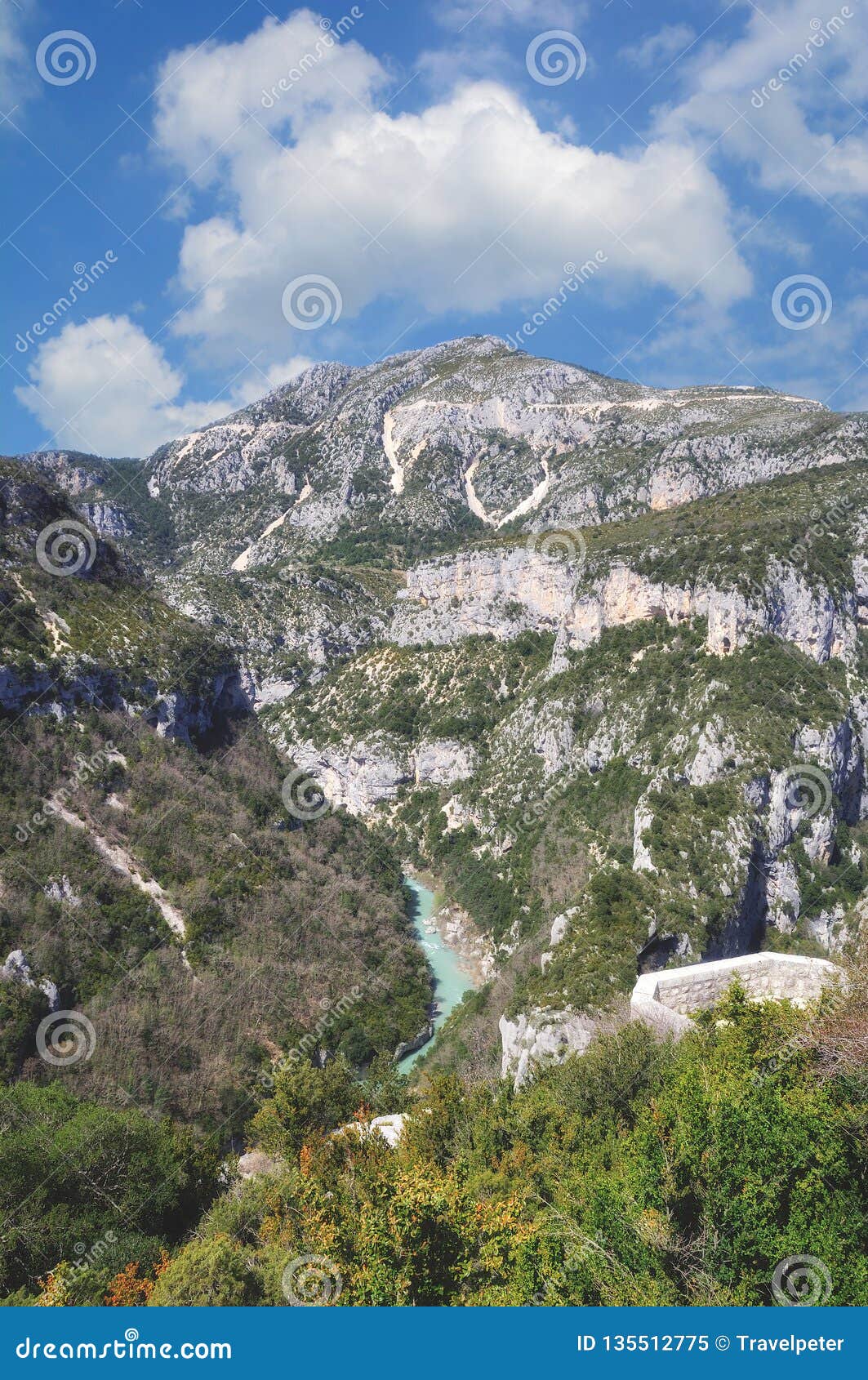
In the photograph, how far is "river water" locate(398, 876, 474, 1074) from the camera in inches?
1692

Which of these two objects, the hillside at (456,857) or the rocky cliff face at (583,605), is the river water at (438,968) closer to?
the hillside at (456,857)

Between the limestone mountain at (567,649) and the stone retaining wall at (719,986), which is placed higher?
the limestone mountain at (567,649)

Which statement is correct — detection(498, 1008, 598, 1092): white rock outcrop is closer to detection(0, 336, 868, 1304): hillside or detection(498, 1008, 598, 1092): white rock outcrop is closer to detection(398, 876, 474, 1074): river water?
detection(0, 336, 868, 1304): hillside

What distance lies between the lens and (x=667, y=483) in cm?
9131

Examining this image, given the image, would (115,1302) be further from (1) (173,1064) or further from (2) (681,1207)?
(1) (173,1064)

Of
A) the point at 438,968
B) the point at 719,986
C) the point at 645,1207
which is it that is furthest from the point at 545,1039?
the point at 438,968

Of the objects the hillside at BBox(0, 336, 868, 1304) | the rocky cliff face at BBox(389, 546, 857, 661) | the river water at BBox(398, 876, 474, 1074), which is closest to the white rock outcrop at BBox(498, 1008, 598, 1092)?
the hillside at BBox(0, 336, 868, 1304)

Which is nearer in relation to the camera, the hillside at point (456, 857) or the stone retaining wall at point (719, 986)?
the hillside at point (456, 857)

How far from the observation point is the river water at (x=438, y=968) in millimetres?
42969

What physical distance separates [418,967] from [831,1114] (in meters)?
39.7

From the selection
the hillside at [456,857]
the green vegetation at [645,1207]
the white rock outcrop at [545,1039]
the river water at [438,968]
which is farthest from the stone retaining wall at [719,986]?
the river water at [438,968]

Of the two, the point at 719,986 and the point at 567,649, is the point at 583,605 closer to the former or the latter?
the point at 567,649

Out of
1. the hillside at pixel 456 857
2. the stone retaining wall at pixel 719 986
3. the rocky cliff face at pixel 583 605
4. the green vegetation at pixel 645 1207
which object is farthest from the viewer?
the rocky cliff face at pixel 583 605

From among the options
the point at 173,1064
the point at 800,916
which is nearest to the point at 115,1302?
the point at 173,1064
